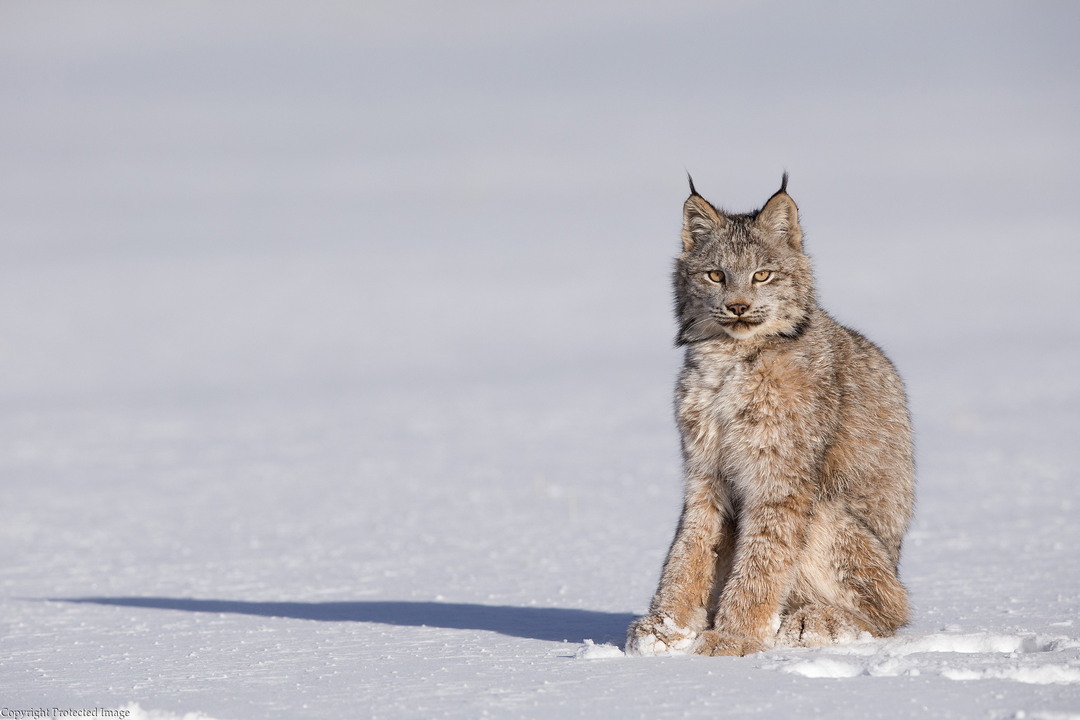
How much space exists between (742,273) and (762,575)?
1.54m

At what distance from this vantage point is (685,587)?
649 cm

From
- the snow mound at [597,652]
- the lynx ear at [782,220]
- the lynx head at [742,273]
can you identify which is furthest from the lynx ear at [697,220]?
the snow mound at [597,652]

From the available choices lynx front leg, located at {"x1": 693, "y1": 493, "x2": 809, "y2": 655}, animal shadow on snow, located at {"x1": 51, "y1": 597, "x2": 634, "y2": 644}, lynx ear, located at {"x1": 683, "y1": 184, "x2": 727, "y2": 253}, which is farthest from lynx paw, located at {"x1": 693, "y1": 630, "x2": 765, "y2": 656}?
lynx ear, located at {"x1": 683, "y1": 184, "x2": 727, "y2": 253}

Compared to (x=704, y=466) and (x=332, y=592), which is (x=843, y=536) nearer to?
(x=704, y=466)

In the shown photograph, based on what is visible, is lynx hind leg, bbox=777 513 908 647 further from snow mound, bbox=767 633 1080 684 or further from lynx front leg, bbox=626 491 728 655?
lynx front leg, bbox=626 491 728 655

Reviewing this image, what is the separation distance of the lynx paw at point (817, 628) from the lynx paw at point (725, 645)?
0.16 meters

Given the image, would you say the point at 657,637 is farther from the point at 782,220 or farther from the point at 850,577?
the point at 782,220

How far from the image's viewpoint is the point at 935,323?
43.1 meters

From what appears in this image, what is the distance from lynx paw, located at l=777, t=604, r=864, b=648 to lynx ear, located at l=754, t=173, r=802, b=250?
6.39 ft

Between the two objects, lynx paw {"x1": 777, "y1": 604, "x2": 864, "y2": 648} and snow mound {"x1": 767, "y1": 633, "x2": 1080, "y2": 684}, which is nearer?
snow mound {"x1": 767, "y1": 633, "x2": 1080, "y2": 684}

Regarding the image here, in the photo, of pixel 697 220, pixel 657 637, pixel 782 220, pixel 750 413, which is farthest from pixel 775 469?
pixel 697 220

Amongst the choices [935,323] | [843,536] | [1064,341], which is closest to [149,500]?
[843,536]

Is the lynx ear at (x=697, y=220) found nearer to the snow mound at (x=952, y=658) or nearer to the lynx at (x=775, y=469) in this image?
the lynx at (x=775, y=469)

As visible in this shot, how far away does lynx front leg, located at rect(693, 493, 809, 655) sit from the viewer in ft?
20.5
